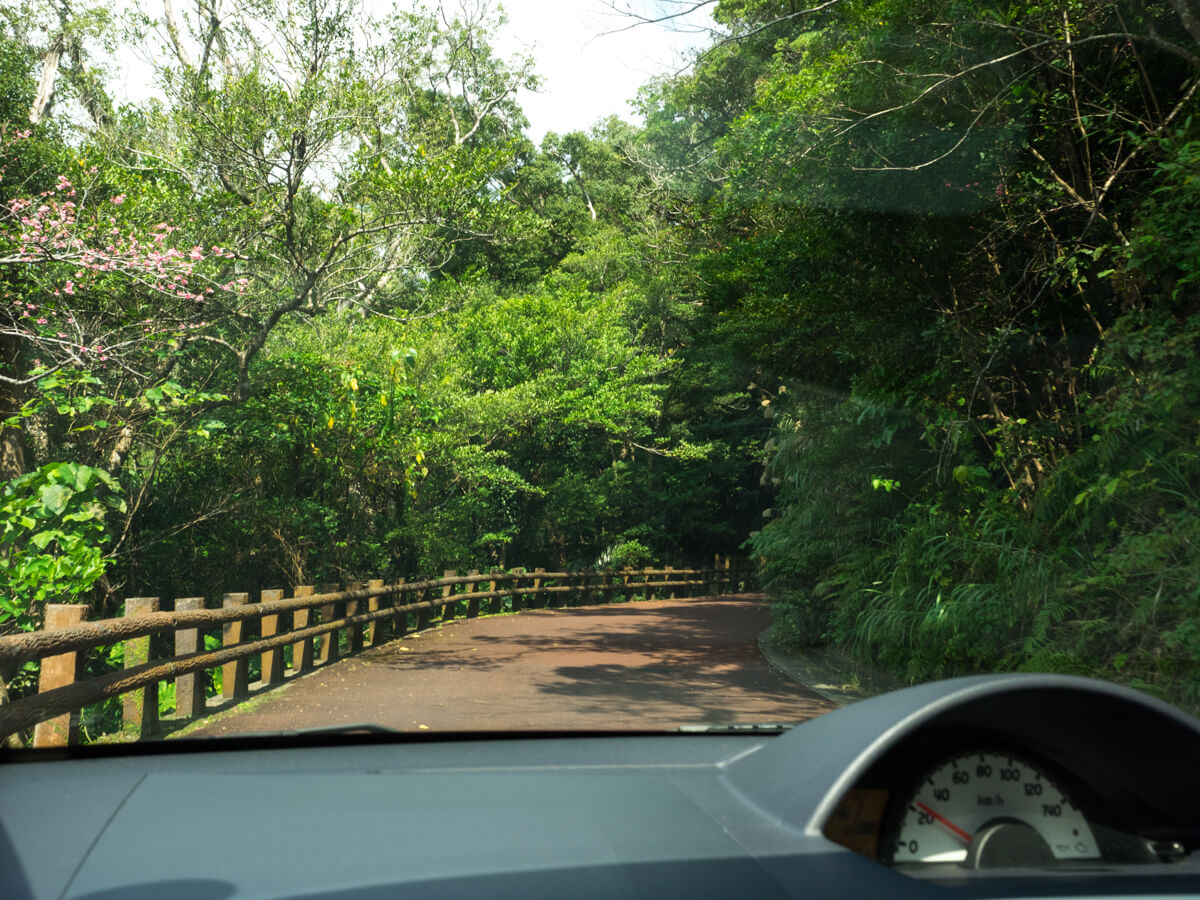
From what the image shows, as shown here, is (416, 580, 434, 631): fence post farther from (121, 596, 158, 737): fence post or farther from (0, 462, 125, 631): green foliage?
(121, 596, 158, 737): fence post

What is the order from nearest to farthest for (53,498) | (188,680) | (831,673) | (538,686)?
(53,498) → (188,680) → (538,686) → (831,673)

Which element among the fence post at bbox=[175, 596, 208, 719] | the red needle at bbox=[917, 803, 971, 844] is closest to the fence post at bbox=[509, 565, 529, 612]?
the fence post at bbox=[175, 596, 208, 719]

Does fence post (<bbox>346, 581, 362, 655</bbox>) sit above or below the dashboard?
below

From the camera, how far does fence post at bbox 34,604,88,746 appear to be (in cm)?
576

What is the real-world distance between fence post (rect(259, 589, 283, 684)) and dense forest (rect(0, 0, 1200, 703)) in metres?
1.63

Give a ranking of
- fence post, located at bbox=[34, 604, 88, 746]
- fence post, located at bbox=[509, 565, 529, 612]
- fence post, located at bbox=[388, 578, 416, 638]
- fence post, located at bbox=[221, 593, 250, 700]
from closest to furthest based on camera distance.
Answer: fence post, located at bbox=[34, 604, 88, 746] → fence post, located at bbox=[221, 593, 250, 700] → fence post, located at bbox=[388, 578, 416, 638] → fence post, located at bbox=[509, 565, 529, 612]

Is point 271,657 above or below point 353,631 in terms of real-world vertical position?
above

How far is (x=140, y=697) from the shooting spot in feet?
23.6

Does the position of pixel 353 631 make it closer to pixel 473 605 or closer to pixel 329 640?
pixel 329 640

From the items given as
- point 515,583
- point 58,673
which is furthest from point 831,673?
point 515,583

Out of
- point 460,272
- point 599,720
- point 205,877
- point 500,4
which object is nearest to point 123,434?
point 599,720

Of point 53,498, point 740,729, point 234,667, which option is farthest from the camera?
point 234,667

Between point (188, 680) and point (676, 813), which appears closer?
point (676, 813)

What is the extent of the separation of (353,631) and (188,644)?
518cm
